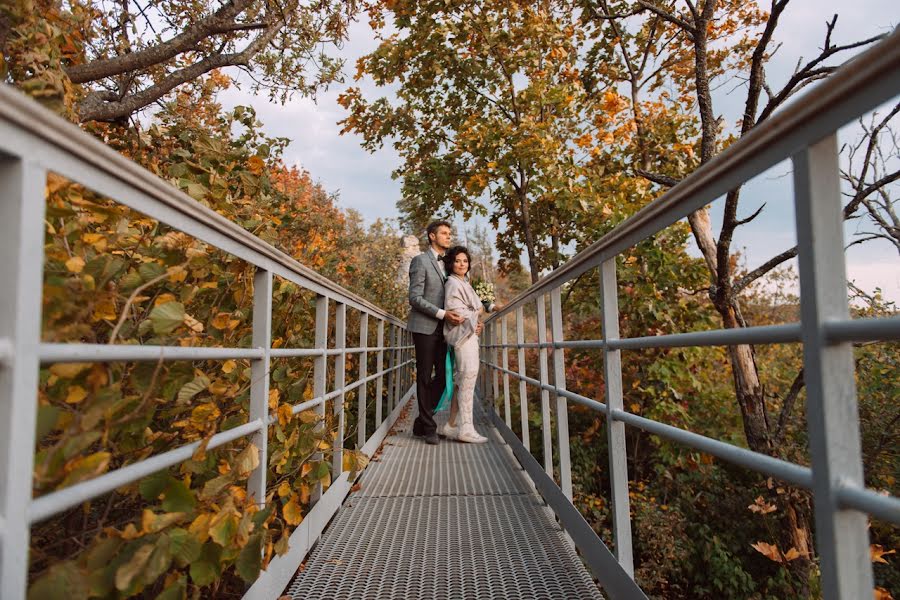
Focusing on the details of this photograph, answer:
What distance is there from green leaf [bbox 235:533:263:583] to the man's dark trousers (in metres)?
3.28

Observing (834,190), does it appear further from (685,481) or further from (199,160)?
(685,481)

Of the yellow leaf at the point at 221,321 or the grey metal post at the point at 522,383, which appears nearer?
the yellow leaf at the point at 221,321

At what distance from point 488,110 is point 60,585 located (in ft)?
28.8

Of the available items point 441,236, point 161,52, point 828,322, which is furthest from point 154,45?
point 828,322

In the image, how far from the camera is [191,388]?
55.1 inches

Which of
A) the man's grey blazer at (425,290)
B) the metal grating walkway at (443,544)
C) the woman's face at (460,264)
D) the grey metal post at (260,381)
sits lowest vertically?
the metal grating walkway at (443,544)

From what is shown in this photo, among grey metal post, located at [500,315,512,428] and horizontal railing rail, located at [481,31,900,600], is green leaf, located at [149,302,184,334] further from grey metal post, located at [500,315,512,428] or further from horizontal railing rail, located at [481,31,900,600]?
grey metal post, located at [500,315,512,428]

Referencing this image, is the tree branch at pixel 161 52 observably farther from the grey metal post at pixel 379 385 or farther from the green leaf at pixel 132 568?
the green leaf at pixel 132 568

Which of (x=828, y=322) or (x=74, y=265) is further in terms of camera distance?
(x=74, y=265)

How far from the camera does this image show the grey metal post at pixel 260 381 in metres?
1.76

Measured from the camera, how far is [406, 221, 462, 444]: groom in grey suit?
474 centimetres

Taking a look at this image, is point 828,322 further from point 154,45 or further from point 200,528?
point 154,45

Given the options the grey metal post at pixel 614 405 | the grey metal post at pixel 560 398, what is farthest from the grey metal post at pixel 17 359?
the grey metal post at pixel 560 398

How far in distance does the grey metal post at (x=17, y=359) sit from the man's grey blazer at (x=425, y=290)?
3943mm
